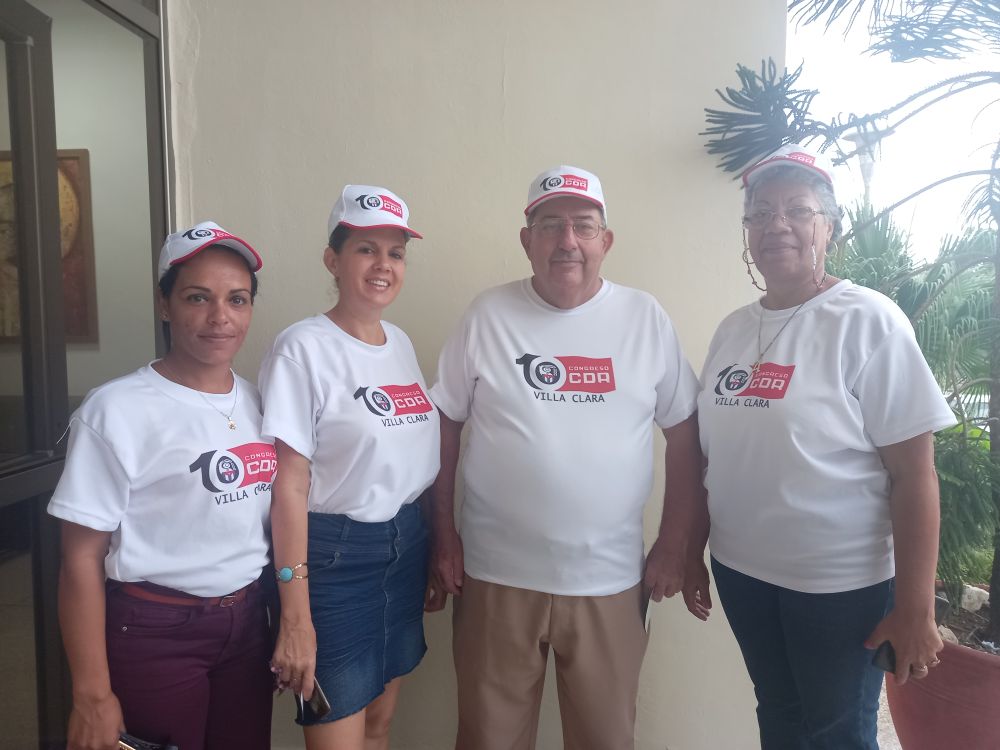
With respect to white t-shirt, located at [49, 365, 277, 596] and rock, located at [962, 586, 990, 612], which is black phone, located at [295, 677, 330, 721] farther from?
Result: rock, located at [962, 586, 990, 612]

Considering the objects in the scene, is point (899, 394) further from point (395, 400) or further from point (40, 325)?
point (40, 325)

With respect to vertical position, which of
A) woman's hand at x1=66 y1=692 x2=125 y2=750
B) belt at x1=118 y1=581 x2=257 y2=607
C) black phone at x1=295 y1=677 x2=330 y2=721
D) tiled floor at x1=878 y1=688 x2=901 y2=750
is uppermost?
belt at x1=118 y1=581 x2=257 y2=607

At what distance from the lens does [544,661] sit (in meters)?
1.74

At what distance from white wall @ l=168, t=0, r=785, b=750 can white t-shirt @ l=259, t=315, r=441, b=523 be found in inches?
26.1

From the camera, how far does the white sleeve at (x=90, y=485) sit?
3.82 feet

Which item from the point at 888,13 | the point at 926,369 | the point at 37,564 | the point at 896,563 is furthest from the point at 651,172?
the point at 37,564

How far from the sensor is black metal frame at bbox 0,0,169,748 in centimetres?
166

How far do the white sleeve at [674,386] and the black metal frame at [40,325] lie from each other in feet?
5.47

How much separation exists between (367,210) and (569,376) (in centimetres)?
66

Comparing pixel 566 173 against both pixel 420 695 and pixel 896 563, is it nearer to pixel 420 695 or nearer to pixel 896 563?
pixel 896 563

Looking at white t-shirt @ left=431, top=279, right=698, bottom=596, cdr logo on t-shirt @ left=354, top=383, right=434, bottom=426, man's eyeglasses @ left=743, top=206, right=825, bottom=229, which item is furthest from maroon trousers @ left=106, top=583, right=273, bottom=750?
man's eyeglasses @ left=743, top=206, right=825, bottom=229

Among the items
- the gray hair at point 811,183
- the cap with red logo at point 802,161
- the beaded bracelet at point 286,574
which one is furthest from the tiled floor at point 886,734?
the beaded bracelet at point 286,574

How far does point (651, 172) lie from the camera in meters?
2.12

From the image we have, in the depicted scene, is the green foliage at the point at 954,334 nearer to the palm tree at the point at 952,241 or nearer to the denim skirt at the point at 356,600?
the palm tree at the point at 952,241
